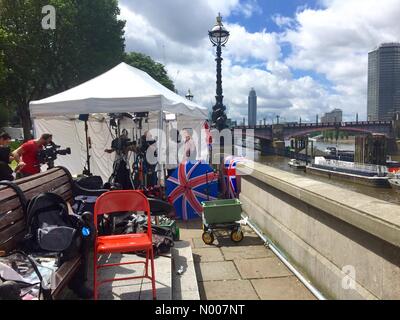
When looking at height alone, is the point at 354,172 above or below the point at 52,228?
below

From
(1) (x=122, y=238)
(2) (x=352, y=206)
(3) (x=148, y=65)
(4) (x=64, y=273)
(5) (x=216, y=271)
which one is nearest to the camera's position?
(4) (x=64, y=273)

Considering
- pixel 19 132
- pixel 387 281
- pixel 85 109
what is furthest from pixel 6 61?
pixel 387 281

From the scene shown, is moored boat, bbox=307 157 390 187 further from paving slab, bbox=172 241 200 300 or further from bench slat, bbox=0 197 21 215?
bench slat, bbox=0 197 21 215

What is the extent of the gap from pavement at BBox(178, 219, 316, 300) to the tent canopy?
2.98 m

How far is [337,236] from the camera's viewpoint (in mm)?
3676

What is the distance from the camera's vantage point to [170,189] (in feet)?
26.6

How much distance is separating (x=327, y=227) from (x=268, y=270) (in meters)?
1.36

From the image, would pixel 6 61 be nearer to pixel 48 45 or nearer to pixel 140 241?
pixel 48 45

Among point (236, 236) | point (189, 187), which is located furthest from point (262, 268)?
point (189, 187)

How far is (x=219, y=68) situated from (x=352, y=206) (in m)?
8.59

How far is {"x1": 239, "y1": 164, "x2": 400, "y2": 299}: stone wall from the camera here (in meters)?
2.86

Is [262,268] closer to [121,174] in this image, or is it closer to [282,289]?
[282,289]

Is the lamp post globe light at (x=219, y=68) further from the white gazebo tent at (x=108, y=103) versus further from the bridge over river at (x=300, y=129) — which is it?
the bridge over river at (x=300, y=129)
